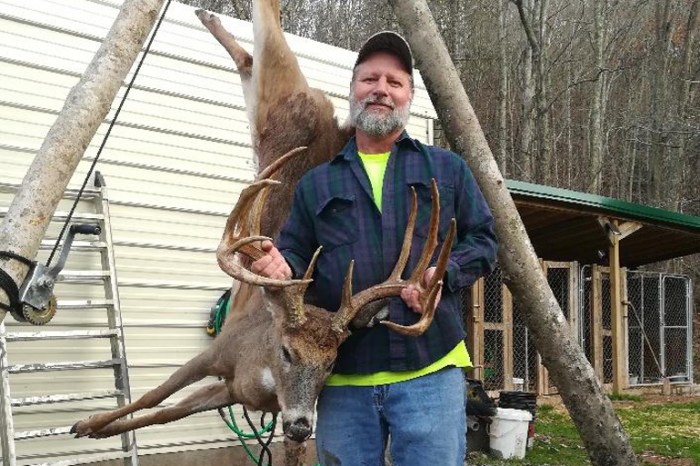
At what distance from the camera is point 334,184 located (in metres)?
3.65

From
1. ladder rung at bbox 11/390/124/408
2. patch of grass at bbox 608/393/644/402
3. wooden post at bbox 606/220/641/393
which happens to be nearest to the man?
ladder rung at bbox 11/390/124/408

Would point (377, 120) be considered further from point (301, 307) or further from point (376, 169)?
point (301, 307)

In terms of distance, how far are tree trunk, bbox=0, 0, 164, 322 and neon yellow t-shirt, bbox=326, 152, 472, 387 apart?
1076 mm

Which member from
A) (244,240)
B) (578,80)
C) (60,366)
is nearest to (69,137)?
(244,240)

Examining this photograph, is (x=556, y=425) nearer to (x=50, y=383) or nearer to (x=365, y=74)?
(x=50, y=383)

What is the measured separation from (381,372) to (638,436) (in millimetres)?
8861

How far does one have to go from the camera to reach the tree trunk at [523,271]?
14.9 ft

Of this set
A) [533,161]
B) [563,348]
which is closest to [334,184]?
[563,348]

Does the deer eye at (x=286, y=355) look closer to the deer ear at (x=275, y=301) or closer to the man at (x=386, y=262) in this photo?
the deer ear at (x=275, y=301)

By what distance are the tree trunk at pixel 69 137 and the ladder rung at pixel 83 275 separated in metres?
3.80

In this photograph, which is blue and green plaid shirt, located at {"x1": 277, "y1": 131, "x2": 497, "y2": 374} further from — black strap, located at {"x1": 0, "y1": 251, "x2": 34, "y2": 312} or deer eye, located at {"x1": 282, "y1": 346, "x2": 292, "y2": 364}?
black strap, located at {"x1": 0, "y1": 251, "x2": 34, "y2": 312}

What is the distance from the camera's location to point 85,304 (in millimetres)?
6531

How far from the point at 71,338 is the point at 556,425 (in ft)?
25.8

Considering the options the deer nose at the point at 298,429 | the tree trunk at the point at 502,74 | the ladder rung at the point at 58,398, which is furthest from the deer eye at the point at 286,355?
the tree trunk at the point at 502,74
